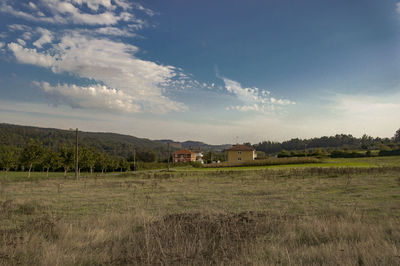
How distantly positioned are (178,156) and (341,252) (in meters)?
140

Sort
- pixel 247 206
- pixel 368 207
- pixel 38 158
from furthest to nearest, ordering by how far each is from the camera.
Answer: pixel 38 158 → pixel 247 206 → pixel 368 207

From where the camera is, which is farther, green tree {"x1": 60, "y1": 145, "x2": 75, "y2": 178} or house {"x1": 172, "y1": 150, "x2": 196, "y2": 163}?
house {"x1": 172, "y1": 150, "x2": 196, "y2": 163}

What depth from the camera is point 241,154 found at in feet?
269

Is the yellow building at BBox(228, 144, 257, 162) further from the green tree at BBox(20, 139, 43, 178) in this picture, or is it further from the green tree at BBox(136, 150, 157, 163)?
the green tree at BBox(20, 139, 43, 178)

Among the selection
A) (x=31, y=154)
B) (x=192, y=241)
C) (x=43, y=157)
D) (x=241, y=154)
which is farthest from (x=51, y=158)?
(x=241, y=154)

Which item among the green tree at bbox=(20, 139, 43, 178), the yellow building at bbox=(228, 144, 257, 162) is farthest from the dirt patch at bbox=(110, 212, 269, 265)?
the yellow building at bbox=(228, 144, 257, 162)

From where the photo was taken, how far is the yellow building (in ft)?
264

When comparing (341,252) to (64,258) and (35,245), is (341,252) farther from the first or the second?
(35,245)

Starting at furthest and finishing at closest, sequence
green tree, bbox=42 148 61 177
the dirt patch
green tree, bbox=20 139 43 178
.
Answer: green tree, bbox=42 148 61 177 → green tree, bbox=20 139 43 178 → the dirt patch

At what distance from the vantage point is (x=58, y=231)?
6859mm

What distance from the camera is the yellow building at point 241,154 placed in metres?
80.4

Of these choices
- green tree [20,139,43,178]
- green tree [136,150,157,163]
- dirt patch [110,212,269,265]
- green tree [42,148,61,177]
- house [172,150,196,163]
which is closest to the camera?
dirt patch [110,212,269,265]

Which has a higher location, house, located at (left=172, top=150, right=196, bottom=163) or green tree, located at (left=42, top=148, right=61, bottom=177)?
green tree, located at (left=42, top=148, right=61, bottom=177)

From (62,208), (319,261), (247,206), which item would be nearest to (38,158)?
(62,208)
